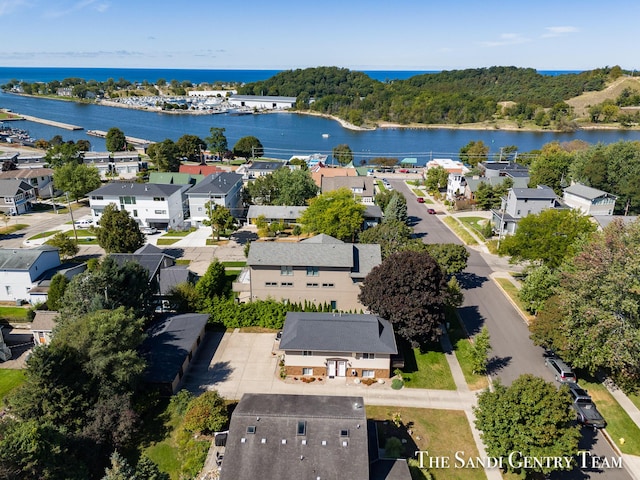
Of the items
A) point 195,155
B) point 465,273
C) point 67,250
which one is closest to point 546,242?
point 465,273

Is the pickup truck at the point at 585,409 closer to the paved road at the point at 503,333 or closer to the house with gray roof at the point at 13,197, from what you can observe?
the paved road at the point at 503,333

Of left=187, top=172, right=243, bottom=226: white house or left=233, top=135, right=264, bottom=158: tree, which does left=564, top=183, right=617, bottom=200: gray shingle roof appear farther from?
left=233, top=135, right=264, bottom=158: tree

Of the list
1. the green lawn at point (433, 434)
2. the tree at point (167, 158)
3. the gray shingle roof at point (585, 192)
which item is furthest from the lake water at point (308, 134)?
the green lawn at point (433, 434)

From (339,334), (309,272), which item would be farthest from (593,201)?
(339,334)

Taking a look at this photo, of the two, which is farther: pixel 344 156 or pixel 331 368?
pixel 344 156

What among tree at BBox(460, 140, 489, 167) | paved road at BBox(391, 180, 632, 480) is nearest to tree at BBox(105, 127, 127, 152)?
tree at BBox(460, 140, 489, 167)

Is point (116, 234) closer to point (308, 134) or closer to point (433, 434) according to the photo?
point (433, 434)
